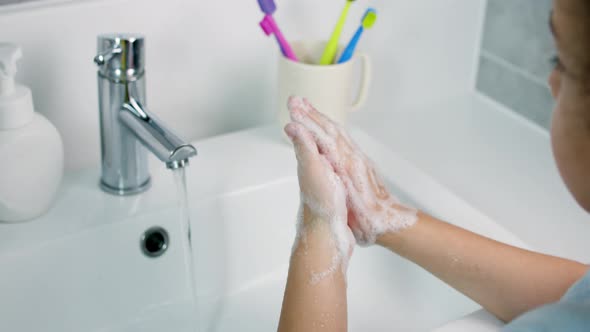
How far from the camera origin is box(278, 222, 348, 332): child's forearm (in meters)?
0.73

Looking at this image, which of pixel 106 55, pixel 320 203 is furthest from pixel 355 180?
pixel 106 55

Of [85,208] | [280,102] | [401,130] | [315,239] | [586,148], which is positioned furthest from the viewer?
[401,130]

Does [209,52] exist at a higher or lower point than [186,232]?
higher

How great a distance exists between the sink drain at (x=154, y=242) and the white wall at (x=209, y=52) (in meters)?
0.16

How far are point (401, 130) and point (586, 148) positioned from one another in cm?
60

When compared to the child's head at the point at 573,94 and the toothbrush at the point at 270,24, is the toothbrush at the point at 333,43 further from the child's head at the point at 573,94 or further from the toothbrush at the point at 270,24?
the child's head at the point at 573,94

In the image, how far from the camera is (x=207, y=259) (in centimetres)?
93

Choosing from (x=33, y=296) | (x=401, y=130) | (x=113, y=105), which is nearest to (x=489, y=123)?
(x=401, y=130)

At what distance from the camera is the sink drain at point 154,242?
879mm

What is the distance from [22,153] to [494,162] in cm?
64

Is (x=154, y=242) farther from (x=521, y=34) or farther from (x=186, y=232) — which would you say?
(x=521, y=34)

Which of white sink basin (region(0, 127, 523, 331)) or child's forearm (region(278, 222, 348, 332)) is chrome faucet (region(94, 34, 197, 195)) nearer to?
white sink basin (region(0, 127, 523, 331))

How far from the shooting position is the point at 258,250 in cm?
96

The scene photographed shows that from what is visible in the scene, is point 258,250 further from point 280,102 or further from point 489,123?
point 489,123
